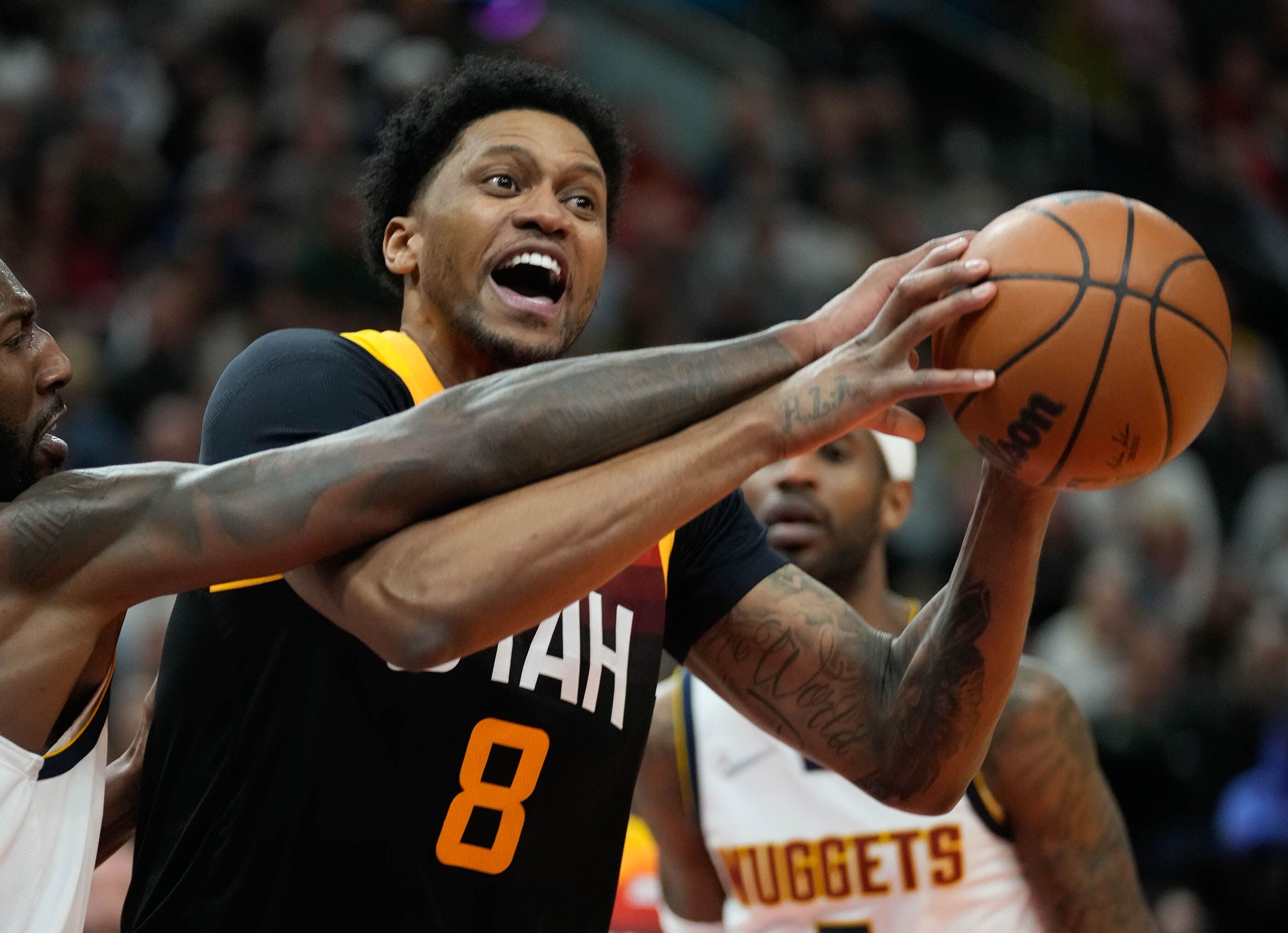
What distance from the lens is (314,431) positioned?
288 cm

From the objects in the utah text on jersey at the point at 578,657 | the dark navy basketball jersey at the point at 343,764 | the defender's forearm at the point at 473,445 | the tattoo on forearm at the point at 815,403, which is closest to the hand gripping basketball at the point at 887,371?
the tattoo on forearm at the point at 815,403

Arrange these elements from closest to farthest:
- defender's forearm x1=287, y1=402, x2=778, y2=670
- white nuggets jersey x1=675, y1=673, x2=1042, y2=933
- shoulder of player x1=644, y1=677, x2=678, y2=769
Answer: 1. defender's forearm x1=287, y1=402, x2=778, y2=670
2. white nuggets jersey x1=675, y1=673, x2=1042, y2=933
3. shoulder of player x1=644, y1=677, x2=678, y2=769

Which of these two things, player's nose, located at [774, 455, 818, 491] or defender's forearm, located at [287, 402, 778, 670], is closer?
defender's forearm, located at [287, 402, 778, 670]

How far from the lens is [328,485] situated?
8.35 feet

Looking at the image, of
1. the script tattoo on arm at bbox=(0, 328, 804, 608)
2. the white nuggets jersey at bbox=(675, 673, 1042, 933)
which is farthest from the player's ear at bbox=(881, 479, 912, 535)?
the script tattoo on arm at bbox=(0, 328, 804, 608)

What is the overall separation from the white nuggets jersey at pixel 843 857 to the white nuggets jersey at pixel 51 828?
188cm

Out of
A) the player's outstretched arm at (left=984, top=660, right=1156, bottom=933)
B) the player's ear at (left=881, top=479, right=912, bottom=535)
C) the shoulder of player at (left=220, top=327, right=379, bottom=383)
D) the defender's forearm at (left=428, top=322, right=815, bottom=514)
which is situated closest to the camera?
the defender's forearm at (left=428, top=322, right=815, bottom=514)

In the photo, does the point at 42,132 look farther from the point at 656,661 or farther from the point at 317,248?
the point at 656,661

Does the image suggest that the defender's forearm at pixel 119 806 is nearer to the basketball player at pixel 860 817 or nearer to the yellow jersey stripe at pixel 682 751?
the basketball player at pixel 860 817

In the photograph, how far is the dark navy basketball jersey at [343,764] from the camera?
285 cm

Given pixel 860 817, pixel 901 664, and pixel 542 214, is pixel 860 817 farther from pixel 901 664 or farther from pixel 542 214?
pixel 542 214

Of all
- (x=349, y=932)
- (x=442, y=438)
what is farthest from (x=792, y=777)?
(x=442, y=438)

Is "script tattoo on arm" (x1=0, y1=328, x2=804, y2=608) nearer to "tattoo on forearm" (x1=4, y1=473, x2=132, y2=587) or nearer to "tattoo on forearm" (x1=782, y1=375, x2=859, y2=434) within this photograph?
"tattoo on forearm" (x1=4, y1=473, x2=132, y2=587)

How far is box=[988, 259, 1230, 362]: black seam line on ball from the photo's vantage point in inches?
106
